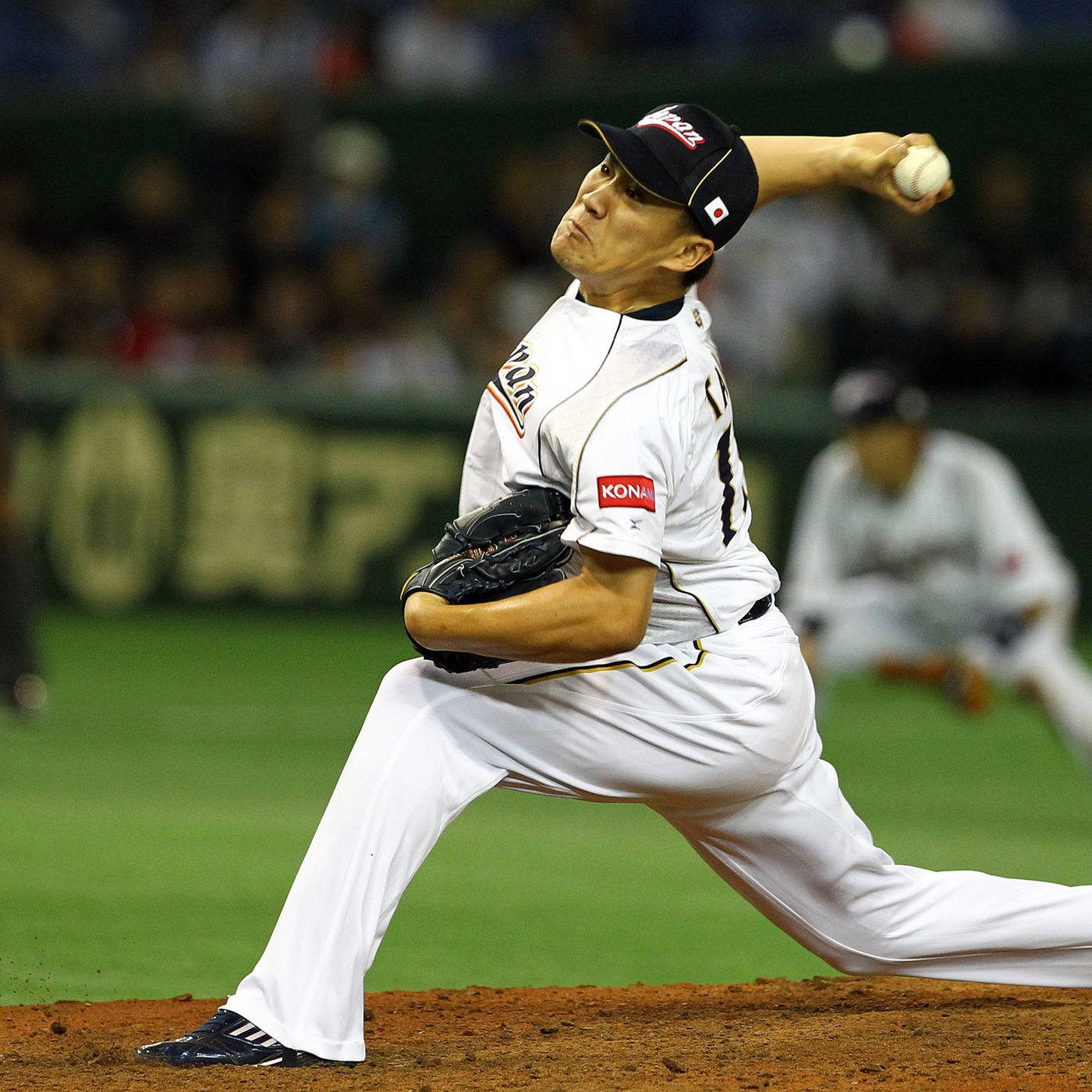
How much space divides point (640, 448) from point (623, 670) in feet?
1.53

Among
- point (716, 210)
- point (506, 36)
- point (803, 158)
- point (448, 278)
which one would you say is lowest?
point (448, 278)

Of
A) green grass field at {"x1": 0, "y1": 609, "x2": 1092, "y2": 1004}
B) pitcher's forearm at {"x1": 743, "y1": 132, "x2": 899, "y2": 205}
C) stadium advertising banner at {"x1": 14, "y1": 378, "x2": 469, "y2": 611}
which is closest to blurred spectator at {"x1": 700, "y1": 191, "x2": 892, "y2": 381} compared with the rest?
stadium advertising banner at {"x1": 14, "y1": 378, "x2": 469, "y2": 611}

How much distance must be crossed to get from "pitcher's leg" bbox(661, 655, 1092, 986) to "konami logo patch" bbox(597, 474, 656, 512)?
0.73 metres

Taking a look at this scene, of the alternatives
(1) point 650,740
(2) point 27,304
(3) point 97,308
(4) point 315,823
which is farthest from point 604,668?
(2) point 27,304

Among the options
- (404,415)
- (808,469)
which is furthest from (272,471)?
(808,469)

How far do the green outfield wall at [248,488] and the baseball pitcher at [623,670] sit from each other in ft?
30.8

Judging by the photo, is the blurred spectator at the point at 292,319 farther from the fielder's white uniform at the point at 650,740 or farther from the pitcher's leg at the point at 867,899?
the pitcher's leg at the point at 867,899

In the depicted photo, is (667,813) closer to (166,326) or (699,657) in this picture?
(699,657)

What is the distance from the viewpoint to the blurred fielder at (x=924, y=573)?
25.4 feet

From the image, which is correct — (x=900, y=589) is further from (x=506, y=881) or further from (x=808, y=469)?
(x=808, y=469)

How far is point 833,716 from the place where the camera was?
10.3m

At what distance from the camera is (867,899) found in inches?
150

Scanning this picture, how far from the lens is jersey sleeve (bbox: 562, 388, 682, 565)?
3.33 m

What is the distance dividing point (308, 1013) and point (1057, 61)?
1107 cm
